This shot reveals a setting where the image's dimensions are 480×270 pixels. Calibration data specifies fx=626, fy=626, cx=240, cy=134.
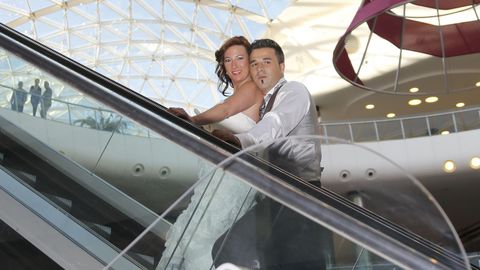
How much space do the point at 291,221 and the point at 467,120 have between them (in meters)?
22.3

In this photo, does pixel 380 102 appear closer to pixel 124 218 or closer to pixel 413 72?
pixel 413 72

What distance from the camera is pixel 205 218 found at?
9.37 ft

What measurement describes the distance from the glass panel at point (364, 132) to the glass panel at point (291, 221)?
19976 millimetres

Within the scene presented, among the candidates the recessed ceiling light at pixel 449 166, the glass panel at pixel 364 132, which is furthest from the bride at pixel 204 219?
the recessed ceiling light at pixel 449 166

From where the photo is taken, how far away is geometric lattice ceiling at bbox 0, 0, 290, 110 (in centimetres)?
3272

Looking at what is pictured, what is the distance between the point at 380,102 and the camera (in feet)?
92.8

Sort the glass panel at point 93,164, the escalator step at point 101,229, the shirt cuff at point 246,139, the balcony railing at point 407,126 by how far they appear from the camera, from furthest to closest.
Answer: the balcony railing at point 407,126 < the escalator step at point 101,229 < the glass panel at point 93,164 < the shirt cuff at point 246,139

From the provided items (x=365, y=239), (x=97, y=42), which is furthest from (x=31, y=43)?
(x=97, y=42)

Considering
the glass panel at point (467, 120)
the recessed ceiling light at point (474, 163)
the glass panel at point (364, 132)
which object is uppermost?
the glass panel at point (467, 120)

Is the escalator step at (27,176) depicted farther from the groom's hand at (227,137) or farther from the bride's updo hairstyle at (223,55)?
the groom's hand at (227,137)

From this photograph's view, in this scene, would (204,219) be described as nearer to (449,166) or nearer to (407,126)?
(449,166)

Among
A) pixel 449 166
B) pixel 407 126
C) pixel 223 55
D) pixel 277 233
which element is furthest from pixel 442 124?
pixel 277 233

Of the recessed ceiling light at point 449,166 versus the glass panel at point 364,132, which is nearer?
the glass panel at point 364,132

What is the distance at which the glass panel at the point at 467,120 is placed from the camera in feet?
75.8
